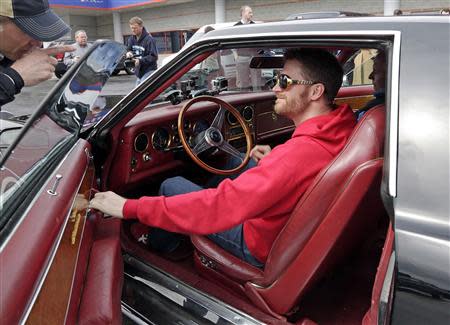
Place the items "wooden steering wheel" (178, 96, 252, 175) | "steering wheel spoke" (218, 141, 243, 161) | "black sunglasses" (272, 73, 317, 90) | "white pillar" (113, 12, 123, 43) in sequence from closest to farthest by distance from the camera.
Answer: "black sunglasses" (272, 73, 317, 90) < "wooden steering wheel" (178, 96, 252, 175) < "steering wheel spoke" (218, 141, 243, 161) < "white pillar" (113, 12, 123, 43)

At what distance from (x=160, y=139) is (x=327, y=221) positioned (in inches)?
60.9

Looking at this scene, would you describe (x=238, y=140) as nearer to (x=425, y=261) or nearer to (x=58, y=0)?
(x=425, y=261)

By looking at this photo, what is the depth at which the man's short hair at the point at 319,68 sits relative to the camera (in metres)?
1.86

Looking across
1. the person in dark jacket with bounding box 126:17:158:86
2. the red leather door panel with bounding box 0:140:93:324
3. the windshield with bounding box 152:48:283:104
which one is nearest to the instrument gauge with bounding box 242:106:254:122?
the windshield with bounding box 152:48:283:104

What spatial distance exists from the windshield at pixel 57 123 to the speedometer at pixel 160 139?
40 cm

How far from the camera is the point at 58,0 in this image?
76.3 ft

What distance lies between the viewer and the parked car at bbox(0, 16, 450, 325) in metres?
1.07

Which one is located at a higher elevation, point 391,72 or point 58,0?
point 58,0

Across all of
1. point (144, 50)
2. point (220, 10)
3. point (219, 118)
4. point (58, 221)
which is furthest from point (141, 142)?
point (220, 10)

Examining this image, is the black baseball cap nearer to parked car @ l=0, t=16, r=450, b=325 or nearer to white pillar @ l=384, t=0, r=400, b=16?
parked car @ l=0, t=16, r=450, b=325

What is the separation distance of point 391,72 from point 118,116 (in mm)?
1334

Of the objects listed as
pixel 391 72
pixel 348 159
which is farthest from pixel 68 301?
pixel 391 72

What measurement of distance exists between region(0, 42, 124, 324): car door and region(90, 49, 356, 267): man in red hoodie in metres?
0.20

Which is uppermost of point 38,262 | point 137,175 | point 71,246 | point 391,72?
point 391,72
